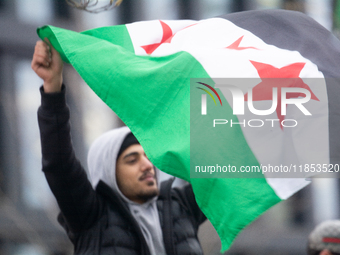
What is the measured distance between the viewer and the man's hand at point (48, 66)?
236 cm

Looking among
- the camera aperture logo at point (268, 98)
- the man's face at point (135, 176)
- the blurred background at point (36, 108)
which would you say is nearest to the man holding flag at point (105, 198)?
the man's face at point (135, 176)

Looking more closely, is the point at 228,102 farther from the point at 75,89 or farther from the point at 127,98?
the point at 75,89

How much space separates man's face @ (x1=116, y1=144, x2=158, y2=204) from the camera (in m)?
2.59

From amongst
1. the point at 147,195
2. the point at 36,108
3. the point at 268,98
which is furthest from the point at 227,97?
the point at 36,108

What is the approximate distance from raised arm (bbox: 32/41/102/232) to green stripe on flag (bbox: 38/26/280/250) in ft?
0.41

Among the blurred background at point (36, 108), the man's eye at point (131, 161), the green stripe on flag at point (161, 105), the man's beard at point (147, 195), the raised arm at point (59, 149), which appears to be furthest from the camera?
the blurred background at point (36, 108)

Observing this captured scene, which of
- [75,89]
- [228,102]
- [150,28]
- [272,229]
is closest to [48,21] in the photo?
[75,89]

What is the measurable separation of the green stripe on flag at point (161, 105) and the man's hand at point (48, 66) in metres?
0.05

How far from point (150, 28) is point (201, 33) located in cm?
31

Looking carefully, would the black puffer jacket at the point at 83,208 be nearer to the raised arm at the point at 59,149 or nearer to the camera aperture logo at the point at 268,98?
the raised arm at the point at 59,149

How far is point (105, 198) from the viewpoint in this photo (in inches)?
101

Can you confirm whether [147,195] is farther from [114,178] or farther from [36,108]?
[36,108]

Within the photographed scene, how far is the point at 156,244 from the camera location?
8.04 ft

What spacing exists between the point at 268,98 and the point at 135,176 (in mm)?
927
